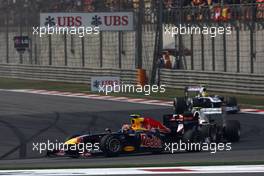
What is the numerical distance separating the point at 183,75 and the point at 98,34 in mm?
6849

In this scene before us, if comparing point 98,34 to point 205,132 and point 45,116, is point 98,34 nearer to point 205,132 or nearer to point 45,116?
point 45,116

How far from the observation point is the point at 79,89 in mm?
38656

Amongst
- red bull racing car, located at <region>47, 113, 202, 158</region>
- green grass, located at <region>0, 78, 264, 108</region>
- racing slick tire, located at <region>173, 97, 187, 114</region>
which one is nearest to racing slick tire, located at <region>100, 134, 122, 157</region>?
red bull racing car, located at <region>47, 113, 202, 158</region>

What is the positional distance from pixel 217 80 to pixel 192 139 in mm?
16171

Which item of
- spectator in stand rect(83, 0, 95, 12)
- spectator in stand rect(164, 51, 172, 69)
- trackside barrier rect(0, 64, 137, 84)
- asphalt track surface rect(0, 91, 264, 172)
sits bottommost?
asphalt track surface rect(0, 91, 264, 172)

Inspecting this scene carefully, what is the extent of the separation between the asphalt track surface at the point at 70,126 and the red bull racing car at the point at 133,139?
7.0 inches

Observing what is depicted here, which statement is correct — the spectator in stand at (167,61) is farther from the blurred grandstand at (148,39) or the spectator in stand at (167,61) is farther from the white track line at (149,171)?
the white track line at (149,171)

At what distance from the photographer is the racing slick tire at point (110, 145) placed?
717 inches

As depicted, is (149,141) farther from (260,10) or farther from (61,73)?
(61,73)

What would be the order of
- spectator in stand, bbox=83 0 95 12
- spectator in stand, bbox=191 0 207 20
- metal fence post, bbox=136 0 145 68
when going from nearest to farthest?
spectator in stand, bbox=191 0 207 20
metal fence post, bbox=136 0 145 68
spectator in stand, bbox=83 0 95 12

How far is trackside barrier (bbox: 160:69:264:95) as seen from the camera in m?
33.0

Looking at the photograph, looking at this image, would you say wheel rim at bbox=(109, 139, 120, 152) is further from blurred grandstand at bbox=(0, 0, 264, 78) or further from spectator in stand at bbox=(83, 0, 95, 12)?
spectator in stand at bbox=(83, 0, 95, 12)

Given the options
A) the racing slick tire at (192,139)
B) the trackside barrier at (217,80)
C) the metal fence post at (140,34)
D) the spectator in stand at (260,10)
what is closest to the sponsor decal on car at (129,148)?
the racing slick tire at (192,139)

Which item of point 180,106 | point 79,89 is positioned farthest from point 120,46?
point 180,106
